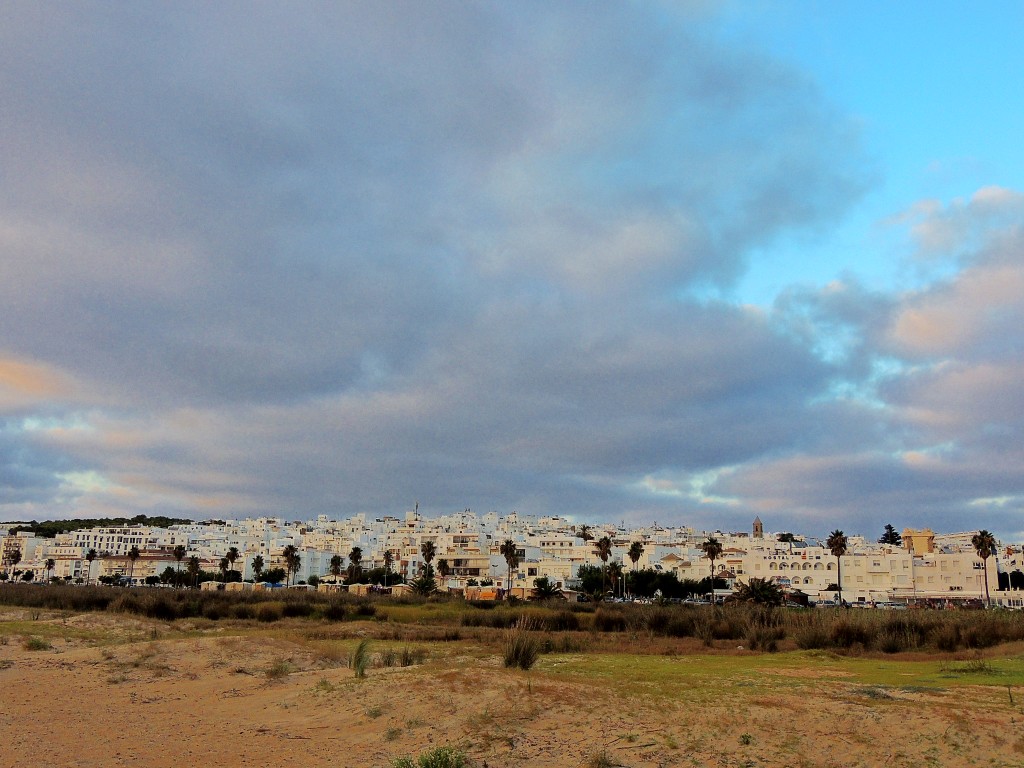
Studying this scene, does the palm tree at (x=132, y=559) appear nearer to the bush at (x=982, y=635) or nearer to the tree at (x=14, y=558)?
the tree at (x=14, y=558)

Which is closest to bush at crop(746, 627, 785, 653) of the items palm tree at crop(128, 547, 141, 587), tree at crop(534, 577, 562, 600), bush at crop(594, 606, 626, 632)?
bush at crop(594, 606, 626, 632)

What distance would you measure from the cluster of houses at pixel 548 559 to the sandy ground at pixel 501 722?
8131 centimetres

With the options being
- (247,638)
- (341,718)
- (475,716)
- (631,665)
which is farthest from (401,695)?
(247,638)

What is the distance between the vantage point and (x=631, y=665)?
84.0ft

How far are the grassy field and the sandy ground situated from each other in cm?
5

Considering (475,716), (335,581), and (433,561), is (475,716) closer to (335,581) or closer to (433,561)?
(335,581)

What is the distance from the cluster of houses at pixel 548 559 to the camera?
11194 cm

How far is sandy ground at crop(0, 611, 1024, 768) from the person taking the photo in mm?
12906

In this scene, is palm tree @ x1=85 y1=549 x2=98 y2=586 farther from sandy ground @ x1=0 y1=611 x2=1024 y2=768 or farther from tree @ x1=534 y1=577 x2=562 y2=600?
sandy ground @ x1=0 y1=611 x2=1024 y2=768

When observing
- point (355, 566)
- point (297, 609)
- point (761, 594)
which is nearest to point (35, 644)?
point (297, 609)

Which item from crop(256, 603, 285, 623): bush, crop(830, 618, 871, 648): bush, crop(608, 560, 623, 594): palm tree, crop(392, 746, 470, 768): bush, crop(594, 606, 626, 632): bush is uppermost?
crop(608, 560, 623, 594): palm tree

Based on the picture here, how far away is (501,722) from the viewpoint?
47.9ft

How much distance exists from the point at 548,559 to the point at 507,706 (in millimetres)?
119320

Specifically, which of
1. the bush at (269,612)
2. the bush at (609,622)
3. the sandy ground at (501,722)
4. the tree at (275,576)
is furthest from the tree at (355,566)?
the sandy ground at (501,722)
